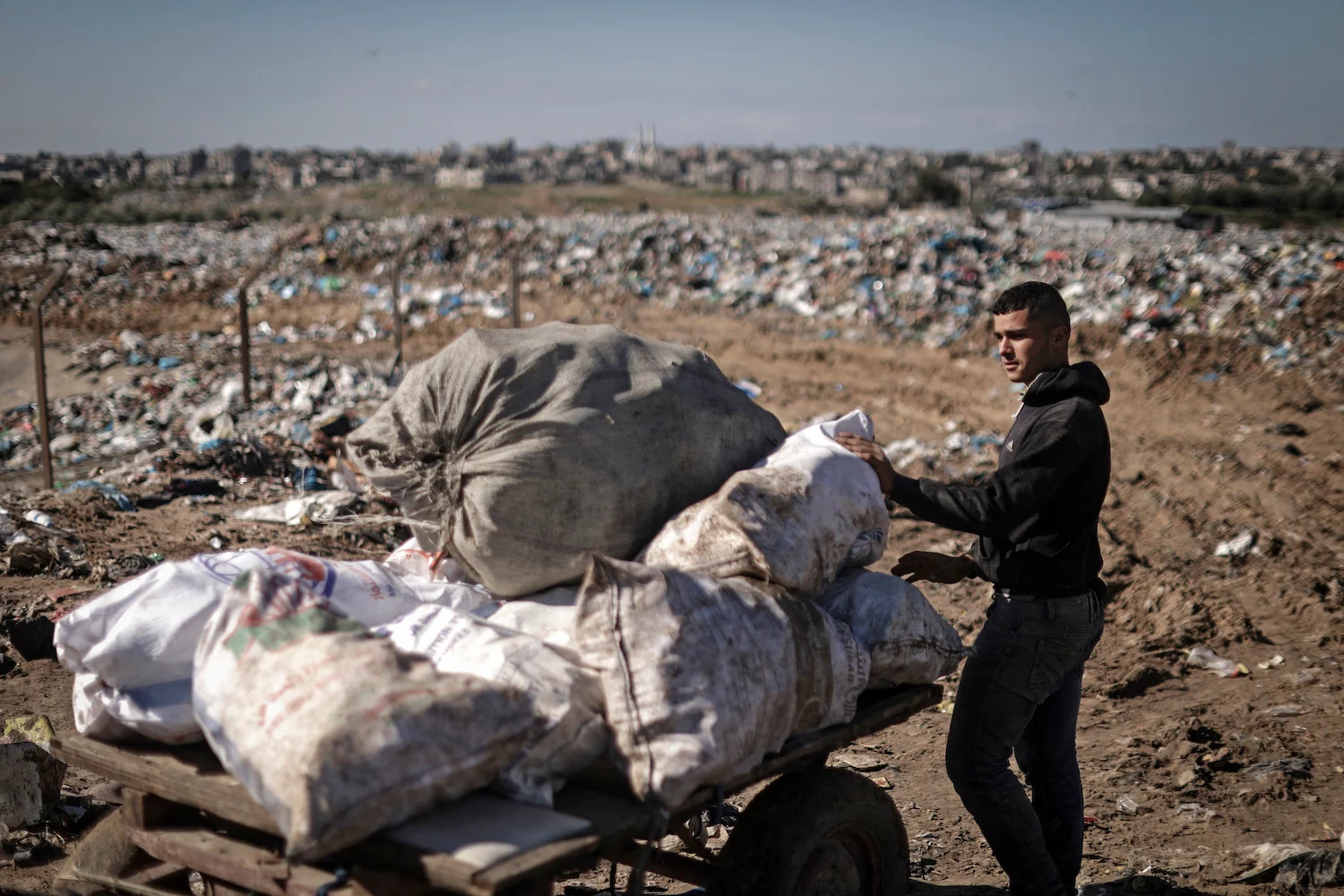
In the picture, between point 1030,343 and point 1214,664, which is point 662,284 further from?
point 1030,343

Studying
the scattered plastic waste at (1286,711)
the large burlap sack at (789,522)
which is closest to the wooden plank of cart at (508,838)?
the large burlap sack at (789,522)

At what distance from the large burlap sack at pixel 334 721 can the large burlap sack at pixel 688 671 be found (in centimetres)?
22

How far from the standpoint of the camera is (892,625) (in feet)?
8.12

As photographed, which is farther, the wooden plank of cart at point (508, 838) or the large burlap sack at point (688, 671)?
the large burlap sack at point (688, 671)

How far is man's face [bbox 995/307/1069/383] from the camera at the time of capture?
9.02 ft

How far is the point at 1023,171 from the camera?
→ 5766 cm

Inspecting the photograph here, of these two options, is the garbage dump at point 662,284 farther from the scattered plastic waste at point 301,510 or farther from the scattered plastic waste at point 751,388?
the scattered plastic waste at point 751,388

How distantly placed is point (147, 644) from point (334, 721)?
24.2 inches

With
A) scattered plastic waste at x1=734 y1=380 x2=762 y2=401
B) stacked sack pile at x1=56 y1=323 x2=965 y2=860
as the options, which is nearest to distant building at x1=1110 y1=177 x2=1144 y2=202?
scattered plastic waste at x1=734 y1=380 x2=762 y2=401

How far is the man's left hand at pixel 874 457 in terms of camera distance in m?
2.63

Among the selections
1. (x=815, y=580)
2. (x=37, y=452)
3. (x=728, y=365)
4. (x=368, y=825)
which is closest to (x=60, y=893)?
(x=368, y=825)

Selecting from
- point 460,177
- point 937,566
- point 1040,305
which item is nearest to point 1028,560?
point 937,566

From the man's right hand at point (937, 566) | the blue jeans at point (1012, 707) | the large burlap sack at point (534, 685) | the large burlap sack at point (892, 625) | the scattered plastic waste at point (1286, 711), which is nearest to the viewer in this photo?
the large burlap sack at point (534, 685)

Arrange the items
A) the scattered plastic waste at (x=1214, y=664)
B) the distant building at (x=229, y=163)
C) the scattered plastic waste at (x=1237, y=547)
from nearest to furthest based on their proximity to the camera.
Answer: the scattered plastic waste at (x=1214, y=664)
the scattered plastic waste at (x=1237, y=547)
the distant building at (x=229, y=163)
